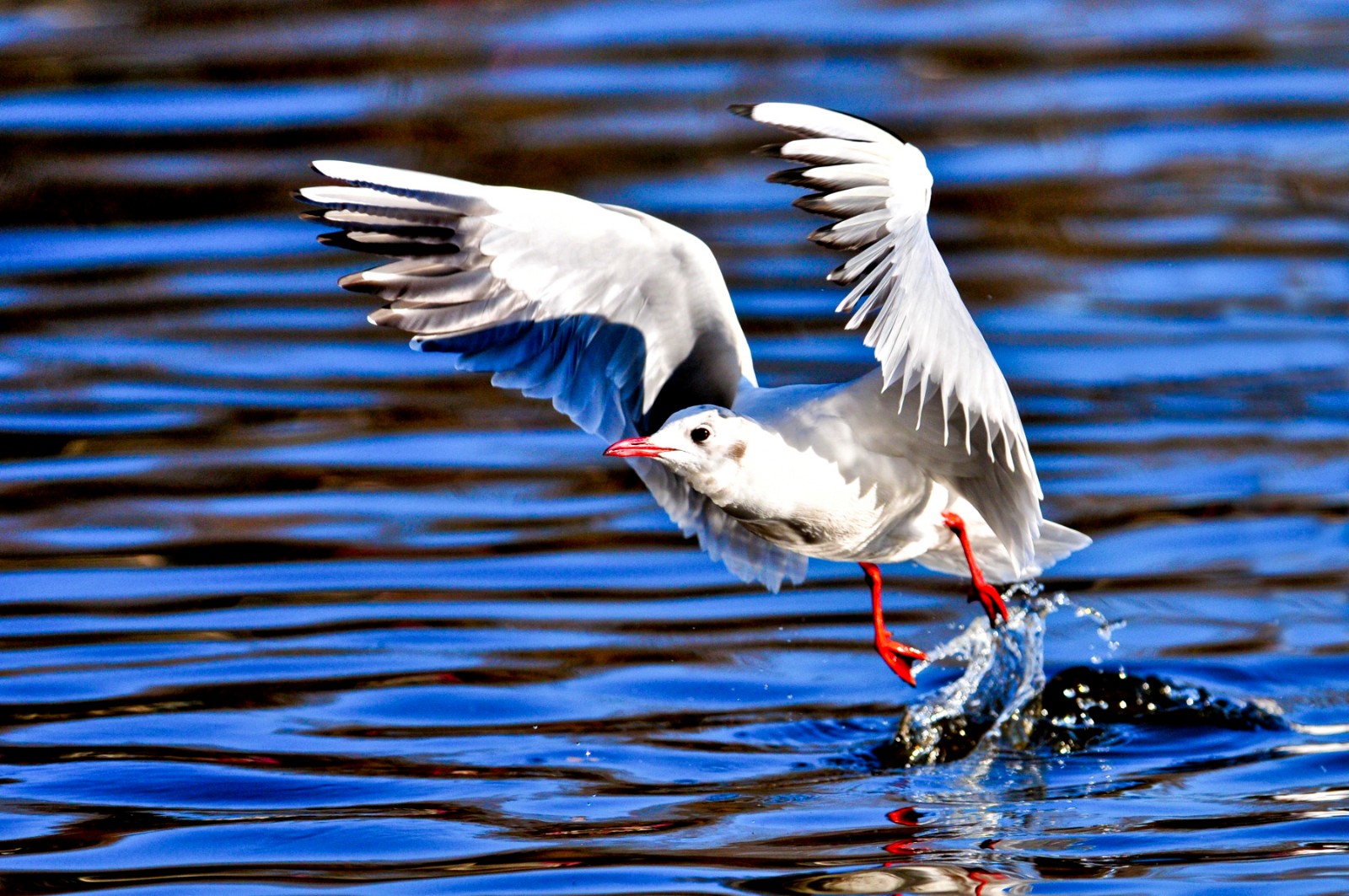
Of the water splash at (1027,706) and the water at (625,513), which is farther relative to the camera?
the water splash at (1027,706)

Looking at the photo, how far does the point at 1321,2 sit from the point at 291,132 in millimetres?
8506

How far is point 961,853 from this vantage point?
5770 millimetres

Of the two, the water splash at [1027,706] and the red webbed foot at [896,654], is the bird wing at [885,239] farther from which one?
the water splash at [1027,706]

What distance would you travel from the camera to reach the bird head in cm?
595

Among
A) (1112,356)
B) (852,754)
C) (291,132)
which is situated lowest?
(852,754)

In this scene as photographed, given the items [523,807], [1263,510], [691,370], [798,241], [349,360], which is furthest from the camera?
[798,241]

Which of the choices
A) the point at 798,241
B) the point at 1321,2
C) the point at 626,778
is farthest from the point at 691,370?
the point at 1321,2

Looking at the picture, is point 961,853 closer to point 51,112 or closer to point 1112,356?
point 1112,356

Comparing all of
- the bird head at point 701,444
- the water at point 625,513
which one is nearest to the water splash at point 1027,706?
the water at point 625,513

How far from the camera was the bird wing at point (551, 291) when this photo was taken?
630cm

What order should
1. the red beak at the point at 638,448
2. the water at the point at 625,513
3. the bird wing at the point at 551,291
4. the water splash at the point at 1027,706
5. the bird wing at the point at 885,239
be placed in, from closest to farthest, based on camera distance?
the bird wing at the point at 885,239 → the red beak at the point at 638,448 → the water at the point at 625,513 → the bird wing at the point at 551,291 → the water splash at the point at 1027,706

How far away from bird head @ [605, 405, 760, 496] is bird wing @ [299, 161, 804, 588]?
0.56m

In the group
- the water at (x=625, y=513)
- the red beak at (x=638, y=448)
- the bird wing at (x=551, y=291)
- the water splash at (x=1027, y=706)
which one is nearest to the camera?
the red beak at (x=638, y=448)

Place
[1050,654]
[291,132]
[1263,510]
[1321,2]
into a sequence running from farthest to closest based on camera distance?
[1321,2] < [291,132] < [1263,510] < [1050,654]
